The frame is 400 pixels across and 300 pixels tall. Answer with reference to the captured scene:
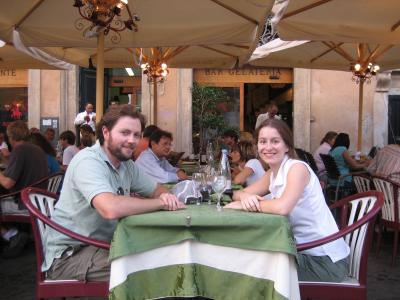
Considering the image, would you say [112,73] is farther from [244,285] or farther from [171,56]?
[244,285]

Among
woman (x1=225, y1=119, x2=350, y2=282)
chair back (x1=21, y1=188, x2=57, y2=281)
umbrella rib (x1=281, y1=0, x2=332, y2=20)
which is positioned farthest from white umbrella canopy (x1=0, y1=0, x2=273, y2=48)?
chair back (x1=21, y1=188, x2=57, y2=281)

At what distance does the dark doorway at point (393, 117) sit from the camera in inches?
490

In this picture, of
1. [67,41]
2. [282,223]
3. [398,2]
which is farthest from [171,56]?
[282,223]

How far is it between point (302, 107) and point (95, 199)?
34.2ft

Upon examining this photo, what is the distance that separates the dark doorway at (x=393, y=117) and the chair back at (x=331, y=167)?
5.57 m

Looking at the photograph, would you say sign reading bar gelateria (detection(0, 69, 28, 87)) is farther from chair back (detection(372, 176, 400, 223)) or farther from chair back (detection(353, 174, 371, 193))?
chair back (detection(372, 176, 400, 223))

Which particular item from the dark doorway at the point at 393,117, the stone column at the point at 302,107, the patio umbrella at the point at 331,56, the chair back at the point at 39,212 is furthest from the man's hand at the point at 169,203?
the dark doorway at the point at 393,117

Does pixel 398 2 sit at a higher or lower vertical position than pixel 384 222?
higher

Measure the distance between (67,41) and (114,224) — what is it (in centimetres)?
357

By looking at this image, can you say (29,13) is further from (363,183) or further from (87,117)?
(87,117)

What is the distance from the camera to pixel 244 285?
7.67 ft

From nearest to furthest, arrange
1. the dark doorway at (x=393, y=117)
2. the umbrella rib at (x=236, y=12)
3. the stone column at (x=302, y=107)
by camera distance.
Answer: the umbrella rib at (x=236, y=12), the stone column at (x=302, y=107), the dark doorway at (x=393, y=117)

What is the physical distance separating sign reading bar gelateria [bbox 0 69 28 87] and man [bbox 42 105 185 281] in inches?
433

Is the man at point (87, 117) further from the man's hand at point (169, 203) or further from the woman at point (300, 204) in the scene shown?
the man's hand at point (169, 203)
